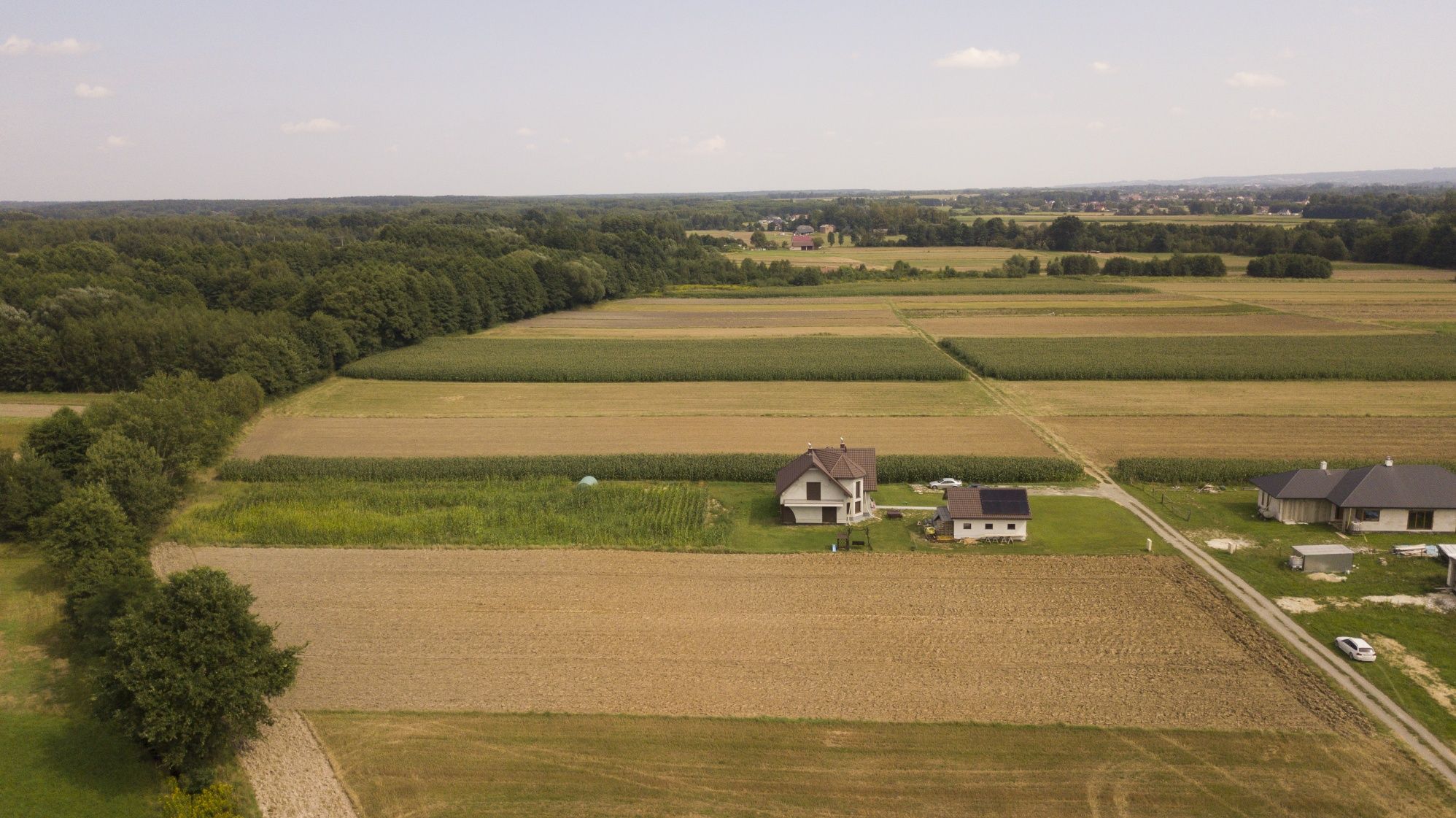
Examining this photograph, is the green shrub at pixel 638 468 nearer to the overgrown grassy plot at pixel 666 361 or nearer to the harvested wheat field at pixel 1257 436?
the harvested wheat field at pixel 1257 436

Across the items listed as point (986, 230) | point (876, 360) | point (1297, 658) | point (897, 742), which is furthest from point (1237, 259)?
point (897, 742)

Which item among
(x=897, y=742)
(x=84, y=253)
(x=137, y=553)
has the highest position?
(x=84, y=253)

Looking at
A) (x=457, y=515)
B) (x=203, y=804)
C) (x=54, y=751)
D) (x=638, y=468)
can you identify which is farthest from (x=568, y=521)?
(x=203, y=804)

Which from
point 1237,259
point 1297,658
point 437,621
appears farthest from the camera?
point 1237,259

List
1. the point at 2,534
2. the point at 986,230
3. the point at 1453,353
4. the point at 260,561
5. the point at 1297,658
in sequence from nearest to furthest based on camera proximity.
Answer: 1. the point at 1297,658
2. the point at 260,561
3. the point at 2,534
4. the point at 1453,353
5. the point at 986,230

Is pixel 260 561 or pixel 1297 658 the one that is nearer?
pixel 1297 658

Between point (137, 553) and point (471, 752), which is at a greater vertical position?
point (137, 553)

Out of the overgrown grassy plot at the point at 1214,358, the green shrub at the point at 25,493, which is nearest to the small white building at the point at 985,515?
the overgrown grassy plot at the point at 1214,358

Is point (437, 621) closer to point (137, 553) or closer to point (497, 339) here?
point (137, 553)
